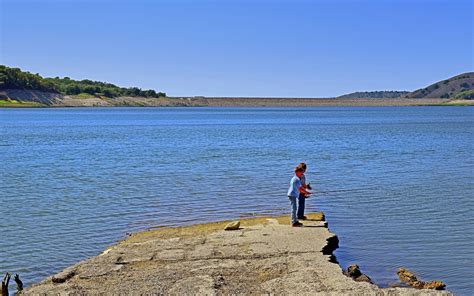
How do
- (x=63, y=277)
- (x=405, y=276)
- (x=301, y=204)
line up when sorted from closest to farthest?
(x=63, y=277) → (x=405, y=276) → (x=301, y=204)

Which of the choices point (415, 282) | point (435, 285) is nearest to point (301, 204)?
point (415, 282)

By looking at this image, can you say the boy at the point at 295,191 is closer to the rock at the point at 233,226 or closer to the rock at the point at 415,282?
the rock at the point at 233,226

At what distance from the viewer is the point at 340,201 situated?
20.6 m

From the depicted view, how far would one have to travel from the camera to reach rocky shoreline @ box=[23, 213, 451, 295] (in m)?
9.88

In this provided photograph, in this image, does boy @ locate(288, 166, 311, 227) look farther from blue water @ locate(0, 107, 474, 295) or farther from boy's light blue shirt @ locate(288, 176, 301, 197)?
blue water @ locate(0, 107, 474, 295)

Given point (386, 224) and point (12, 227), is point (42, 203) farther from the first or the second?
point (386, 224)

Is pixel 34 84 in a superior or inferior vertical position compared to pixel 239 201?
superior

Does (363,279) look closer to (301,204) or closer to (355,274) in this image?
(355,274)

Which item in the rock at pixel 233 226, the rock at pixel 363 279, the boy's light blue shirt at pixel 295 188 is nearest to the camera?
the rock at pixel 363 279

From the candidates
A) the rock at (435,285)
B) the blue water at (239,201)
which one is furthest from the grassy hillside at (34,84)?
the rock at (435,285)

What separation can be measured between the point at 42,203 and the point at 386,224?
447 inches

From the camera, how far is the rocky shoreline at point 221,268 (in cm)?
988

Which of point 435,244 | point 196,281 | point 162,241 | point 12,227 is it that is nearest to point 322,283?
point 196,281

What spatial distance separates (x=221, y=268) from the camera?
1100 centimetres
